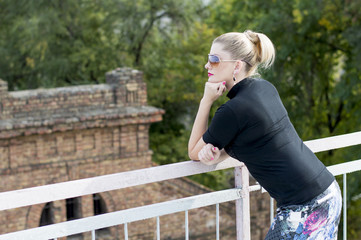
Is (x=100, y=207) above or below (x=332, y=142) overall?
below

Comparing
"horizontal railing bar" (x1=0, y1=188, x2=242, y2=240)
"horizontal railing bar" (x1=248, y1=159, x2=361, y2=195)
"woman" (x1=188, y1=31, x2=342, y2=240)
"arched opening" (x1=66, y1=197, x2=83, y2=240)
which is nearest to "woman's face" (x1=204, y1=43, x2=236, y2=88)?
"woman" (x1=188, y1=31, x2=342, y2=240)

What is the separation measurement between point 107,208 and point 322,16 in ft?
Result: 24.1

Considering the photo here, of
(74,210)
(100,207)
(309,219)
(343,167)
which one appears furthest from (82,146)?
(309,219)

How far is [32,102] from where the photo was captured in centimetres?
1170

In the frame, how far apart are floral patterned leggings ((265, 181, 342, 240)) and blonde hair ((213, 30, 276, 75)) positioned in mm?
625

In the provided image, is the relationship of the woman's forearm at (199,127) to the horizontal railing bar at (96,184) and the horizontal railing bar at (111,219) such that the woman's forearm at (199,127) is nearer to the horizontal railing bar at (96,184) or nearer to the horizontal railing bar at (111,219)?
the horizontal railing bar at (96,184)

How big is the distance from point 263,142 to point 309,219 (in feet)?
1.27

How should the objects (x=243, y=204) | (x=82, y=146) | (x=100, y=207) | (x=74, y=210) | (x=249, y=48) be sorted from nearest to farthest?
1. (x=249, y=48)
2. (x=243, y=204)
3. (x=82, y=146)
4. (x=74, y=210)
5. (x=100, y=207)

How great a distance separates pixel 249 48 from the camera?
7.59 ft

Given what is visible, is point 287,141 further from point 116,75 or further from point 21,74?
point 21,74

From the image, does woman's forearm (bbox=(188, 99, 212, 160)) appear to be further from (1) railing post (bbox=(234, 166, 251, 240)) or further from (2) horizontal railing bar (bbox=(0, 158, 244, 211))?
(1) railing post (bbox=(234, 166, 251, 240))

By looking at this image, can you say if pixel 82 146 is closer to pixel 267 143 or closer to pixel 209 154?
pixel 209 154

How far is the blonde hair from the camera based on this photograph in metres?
2.31

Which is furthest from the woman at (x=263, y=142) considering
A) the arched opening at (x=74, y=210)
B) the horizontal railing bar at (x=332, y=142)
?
the arched opening at (x=74, y=210)
